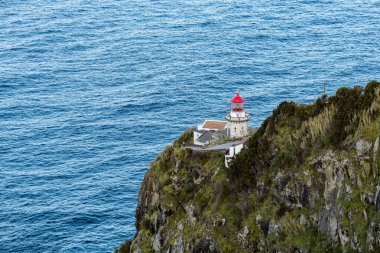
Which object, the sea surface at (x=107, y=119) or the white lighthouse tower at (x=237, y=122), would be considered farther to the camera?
the sea surface at (x=107, y=119)

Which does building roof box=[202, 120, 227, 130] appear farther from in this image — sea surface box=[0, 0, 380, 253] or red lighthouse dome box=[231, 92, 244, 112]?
sea surface box=[0, 0, 380, 253]

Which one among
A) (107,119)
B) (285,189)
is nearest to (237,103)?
(285,189)

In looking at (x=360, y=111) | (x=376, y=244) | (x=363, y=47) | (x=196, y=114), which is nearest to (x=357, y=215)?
(x=376, y=244)

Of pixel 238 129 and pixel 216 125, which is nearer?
pixel 238 129

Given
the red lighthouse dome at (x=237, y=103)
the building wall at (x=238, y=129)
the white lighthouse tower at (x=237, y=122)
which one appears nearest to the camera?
the red lighthouse dome at (x=237, y=103)

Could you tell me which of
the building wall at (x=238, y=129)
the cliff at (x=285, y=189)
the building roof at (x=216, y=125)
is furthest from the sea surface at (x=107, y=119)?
the cliff at (x=285, y=189)

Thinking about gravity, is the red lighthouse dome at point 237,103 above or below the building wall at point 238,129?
above

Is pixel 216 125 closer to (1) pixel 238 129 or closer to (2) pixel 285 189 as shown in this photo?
(1) pixel 238 129

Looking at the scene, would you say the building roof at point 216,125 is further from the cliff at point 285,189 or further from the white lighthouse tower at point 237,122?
the cliff at point 285,189
